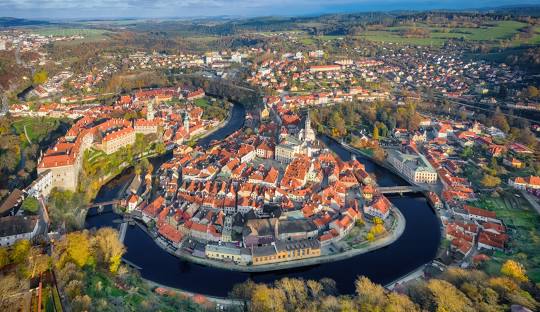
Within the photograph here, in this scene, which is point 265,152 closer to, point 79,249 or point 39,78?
point 79,249

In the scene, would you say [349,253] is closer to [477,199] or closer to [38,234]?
[477,199]

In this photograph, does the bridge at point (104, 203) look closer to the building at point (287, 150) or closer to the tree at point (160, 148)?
the tree at point (160, 148)

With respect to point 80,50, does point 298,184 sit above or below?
below

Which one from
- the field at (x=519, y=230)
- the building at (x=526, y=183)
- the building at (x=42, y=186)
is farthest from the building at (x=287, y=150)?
the building at (x=42, y=186)

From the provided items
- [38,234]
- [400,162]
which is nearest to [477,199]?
[400,162]

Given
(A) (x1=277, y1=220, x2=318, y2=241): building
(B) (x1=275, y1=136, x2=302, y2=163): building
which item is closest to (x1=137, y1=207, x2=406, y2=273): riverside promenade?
(A) (x1=277, y1=220, x2=318, y2=241): building

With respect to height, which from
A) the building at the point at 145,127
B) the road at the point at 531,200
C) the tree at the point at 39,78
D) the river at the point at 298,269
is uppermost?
the tree at the point at 39,78

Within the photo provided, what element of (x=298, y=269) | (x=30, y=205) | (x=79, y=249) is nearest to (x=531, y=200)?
(x=298, y=269)
